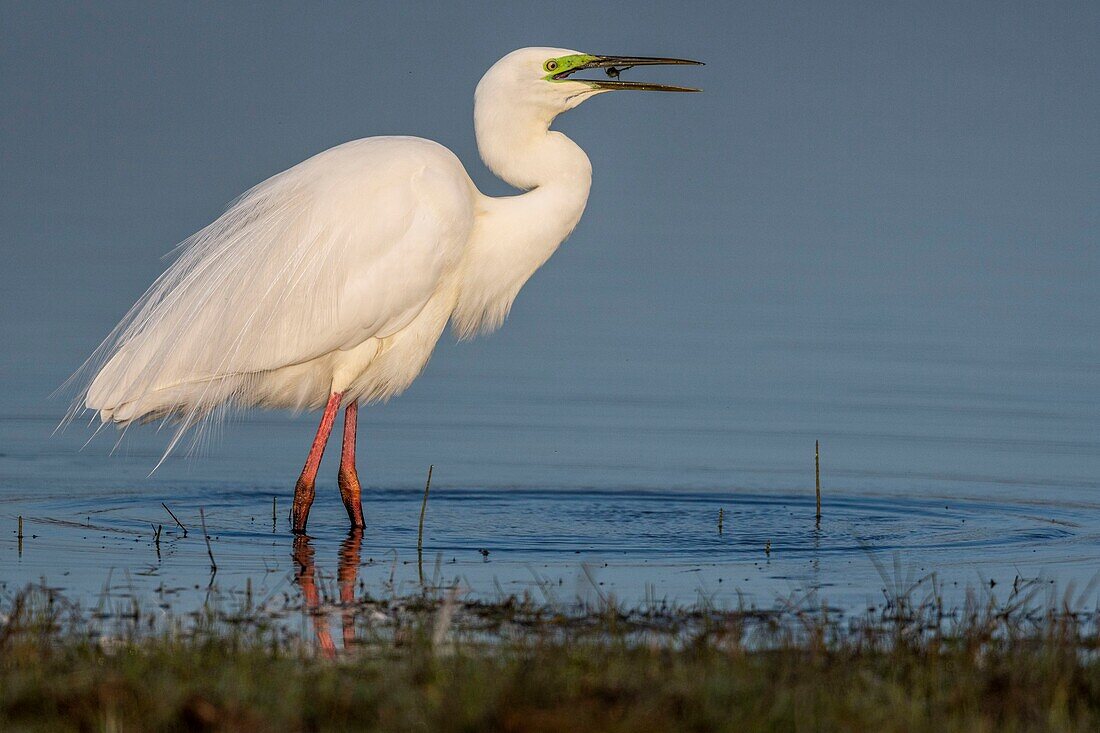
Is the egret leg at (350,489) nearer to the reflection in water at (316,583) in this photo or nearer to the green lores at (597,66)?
the reflection in water at (316,583)

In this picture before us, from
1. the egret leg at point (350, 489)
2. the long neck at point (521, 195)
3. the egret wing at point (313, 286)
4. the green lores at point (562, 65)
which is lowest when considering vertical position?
the egret leg at point (350, 489)

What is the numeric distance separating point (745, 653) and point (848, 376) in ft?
31.6

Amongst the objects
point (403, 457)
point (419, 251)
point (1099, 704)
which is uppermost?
point (419, 251)

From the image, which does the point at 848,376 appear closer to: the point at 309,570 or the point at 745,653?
the point at 309,570

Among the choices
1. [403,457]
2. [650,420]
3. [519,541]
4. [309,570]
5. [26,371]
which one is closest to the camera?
[309,570]

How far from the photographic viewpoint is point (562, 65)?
28.1ft

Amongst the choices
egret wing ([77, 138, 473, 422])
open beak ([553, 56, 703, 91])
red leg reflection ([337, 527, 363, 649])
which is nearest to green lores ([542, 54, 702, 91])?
open beak ([553, 56, 703, 91])

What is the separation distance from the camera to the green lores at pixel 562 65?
28.0ft

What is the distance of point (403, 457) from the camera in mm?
10547

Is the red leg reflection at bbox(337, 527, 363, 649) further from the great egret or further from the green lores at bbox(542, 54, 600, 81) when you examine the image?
the green lores at bbox(542, 54, 600, 81)

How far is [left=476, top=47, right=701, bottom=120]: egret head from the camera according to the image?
8430 millimetres

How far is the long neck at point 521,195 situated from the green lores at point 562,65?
0.21m

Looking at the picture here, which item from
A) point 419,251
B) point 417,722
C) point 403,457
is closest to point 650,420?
point 403,457

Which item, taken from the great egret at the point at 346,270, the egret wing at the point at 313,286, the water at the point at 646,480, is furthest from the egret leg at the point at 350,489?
the egret wing at the point at 313,286
